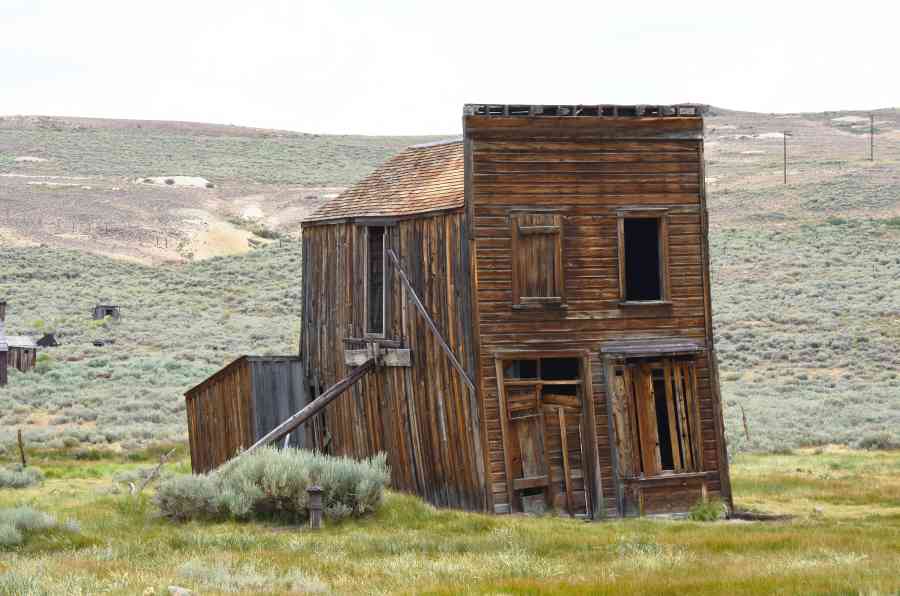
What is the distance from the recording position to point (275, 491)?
52.7 ft

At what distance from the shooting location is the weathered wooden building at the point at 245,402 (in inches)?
883

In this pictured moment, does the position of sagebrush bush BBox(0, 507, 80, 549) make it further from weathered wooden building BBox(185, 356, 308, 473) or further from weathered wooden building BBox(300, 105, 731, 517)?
weathered wooden building BBox(185, 356, 308, 473)

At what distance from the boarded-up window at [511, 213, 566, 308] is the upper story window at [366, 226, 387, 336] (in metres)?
3.03

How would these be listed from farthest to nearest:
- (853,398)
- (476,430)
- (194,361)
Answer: (194,361) < (853,398) < (476,430)

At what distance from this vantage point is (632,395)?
61.1 feet

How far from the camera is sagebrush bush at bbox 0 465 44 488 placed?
23.3m

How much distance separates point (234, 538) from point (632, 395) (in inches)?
262

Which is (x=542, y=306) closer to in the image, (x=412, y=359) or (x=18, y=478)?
(x=412, y=359)

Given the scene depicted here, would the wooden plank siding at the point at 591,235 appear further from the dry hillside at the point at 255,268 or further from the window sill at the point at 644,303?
the dry hillside at the point at 255,268

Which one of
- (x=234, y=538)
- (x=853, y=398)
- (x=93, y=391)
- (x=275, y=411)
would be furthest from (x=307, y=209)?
(x=234, y=538)

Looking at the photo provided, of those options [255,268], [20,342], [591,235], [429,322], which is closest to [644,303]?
[591,235]

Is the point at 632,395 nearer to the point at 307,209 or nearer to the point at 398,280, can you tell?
the point at 398,280

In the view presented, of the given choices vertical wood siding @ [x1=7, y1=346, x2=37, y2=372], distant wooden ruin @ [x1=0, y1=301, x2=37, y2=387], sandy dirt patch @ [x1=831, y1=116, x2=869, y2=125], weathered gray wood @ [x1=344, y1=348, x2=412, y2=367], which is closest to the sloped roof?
weathered gray wood @ [x1=344, y1=348, x2=412, y2=367]

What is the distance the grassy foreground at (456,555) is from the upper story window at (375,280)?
4126mm
